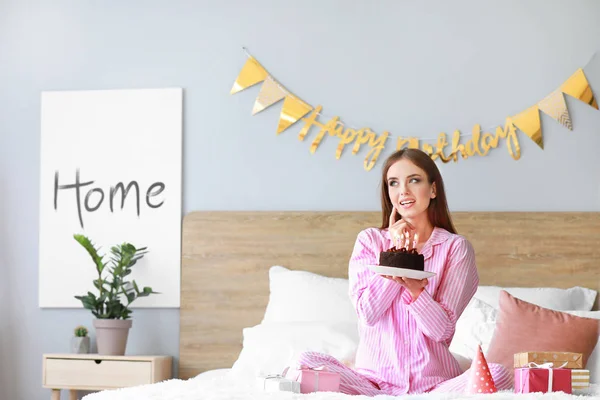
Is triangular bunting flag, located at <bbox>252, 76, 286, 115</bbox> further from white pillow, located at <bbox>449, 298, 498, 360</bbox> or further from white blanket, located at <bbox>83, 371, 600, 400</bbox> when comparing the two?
white blanket, located at <bbox>83, 371, 600, 400</bbox>

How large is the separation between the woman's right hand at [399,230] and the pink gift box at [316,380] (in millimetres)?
371

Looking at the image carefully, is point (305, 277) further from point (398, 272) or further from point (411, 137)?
point (398, 272)

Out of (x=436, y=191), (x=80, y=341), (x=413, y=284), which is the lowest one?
(x=80, y=341)

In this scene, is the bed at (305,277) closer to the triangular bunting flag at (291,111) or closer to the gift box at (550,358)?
the triangular bunting flag at (291,111)

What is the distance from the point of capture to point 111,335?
3.54m

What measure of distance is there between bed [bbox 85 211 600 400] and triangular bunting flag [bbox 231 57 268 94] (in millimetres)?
525

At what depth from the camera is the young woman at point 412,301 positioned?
223cm

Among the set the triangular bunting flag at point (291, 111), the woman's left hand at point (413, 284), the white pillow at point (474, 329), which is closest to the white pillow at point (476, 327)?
the white pillow at point (474, 329)

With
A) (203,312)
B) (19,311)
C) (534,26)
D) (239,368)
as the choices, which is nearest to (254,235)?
(203,312)

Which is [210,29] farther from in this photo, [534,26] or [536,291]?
[536,291]

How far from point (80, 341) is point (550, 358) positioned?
6.78 ft

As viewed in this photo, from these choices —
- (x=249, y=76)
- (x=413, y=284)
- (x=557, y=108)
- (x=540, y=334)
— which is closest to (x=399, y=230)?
(x=413, y=284)

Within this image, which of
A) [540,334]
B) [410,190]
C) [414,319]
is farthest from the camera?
[540,334]

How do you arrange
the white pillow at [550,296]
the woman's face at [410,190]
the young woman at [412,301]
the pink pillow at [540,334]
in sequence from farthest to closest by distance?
1. the white pillow at [550,296]
2. the pink pillow at [540,334]
3. the woman's face at [410,190]
4. the young woman at [412,301]
